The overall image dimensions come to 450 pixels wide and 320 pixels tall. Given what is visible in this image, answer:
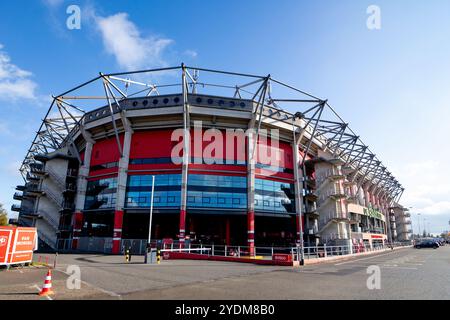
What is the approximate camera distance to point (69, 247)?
130 feet

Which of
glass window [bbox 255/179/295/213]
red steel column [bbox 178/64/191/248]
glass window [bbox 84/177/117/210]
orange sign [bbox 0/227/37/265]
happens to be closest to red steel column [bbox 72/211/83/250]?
glass window [bbox 84/177/117/210]

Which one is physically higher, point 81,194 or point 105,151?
point 105,151

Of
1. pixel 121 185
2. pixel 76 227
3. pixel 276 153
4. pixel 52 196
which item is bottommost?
pixel 76 227

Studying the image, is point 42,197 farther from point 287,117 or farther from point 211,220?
point 287,117

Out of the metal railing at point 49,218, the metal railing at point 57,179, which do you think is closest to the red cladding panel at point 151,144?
the metal railing at point 57,179

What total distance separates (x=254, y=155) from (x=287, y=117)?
28.4ft

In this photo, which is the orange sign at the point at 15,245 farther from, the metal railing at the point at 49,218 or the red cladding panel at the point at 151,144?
the metal railing at the point at 49,218

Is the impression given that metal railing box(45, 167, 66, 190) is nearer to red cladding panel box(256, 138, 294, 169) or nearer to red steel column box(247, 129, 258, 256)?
red steel column box(247, 129, 258, 256)

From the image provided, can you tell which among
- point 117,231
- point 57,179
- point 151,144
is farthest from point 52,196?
point 151,144

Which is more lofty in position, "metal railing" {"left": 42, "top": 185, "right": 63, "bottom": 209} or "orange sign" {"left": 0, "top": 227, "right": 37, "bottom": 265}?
"metal railing" {"left": 42, "top": 185, "right": 63, "bottom": 209}

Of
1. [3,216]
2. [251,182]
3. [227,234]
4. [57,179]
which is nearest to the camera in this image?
[251,182]

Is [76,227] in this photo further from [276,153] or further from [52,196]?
[276,153]

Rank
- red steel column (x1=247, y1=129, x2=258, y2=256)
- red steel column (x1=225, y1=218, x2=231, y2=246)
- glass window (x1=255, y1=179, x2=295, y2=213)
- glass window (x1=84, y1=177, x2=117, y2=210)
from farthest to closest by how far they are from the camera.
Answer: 1. glass window (x1=84, y1=177, x2=117, y2=210)
2. glass window (x1=255, y1=179, x2=295, y2=213)
3. red steel column (x1=225, y1=218, x2=231, y2=246)
4. red steel column (x1=247, y1=129, x2=258, y2=256)
